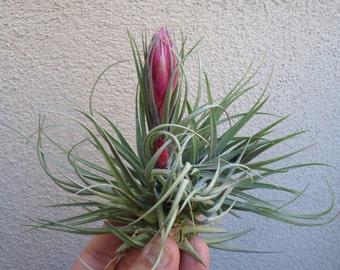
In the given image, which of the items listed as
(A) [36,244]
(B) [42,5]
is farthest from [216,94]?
(A) [36,244]

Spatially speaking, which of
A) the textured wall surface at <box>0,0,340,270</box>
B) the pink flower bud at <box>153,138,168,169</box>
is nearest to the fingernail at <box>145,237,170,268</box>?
the pink flower bud at <box>153,138,168,169</box>

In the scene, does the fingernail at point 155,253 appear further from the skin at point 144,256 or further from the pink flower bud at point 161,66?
the pink flower bud at point 161,66

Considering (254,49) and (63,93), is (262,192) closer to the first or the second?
(254,49)

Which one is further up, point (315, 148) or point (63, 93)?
point (63, 93)

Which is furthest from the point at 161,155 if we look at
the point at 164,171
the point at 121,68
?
the point at 121,68

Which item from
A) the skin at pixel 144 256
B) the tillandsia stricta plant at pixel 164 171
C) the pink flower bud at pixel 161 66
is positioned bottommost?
the skin at pixel 144 256

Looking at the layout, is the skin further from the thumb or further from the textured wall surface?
the textured wall surface

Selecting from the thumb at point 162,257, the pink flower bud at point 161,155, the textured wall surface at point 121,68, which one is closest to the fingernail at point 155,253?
the thumb at point 162,257
